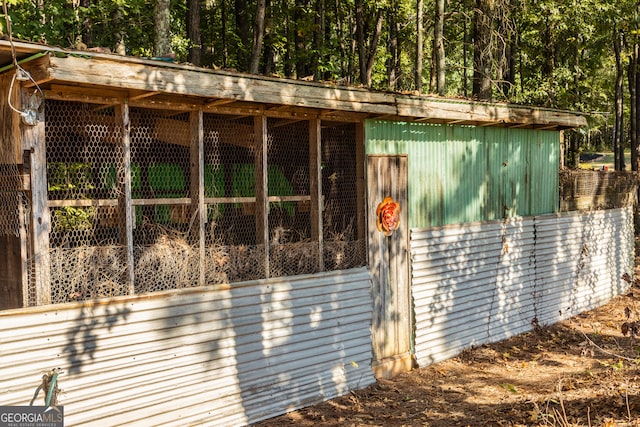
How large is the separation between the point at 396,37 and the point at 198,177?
72.9 feet

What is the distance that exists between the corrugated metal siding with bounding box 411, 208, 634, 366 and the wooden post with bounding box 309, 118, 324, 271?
183cm

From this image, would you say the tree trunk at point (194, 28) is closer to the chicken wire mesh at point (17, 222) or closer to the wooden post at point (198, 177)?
the wooden post at point (198, 177)

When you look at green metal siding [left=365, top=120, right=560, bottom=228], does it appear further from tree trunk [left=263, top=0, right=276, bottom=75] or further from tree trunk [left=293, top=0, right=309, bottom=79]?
tree trunk [left=263, top=0, right=276, bottom=75]

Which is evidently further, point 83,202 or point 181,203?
point 181,203

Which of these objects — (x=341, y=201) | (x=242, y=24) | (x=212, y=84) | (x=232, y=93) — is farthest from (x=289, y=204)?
(x=242, y=24)

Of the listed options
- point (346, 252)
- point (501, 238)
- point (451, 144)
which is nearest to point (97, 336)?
point (346, 252)

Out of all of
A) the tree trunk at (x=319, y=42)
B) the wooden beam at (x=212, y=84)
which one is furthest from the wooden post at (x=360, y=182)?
the tree trunk at (x=319, y=42)

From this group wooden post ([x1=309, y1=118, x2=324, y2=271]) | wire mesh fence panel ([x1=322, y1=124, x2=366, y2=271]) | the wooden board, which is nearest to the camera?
wooden post ([x1=309, y1=118, x2=324, y2=271])

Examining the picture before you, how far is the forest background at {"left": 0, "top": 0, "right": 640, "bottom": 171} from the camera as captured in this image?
52.4 ft

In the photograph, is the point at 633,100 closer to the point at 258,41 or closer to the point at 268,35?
the point at 268,35

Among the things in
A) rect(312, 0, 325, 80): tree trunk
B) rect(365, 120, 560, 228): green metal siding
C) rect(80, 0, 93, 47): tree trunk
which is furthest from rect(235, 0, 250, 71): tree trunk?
rect(365, 120, 560, 228): green metal siding

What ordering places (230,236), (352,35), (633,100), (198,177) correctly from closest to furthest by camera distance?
(198,177) → (230,236) → (633,100) → (352,35)

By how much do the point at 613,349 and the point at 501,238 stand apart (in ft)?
8.23

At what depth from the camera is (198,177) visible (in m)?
6.75
